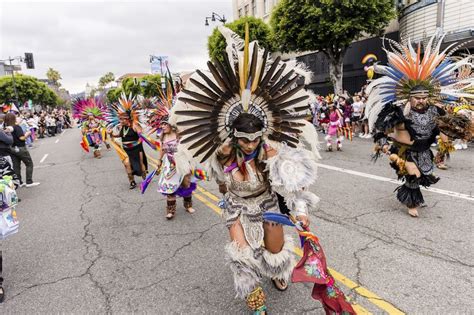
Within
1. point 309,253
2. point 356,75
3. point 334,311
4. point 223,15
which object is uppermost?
point 223,15

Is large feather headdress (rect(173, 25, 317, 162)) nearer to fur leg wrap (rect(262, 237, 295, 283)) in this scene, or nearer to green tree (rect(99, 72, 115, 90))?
fur leg wrap (rect(262, 237, 295, 283))

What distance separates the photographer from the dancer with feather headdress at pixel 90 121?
40.0 feet

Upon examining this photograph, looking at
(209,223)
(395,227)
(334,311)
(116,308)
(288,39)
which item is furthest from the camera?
(288,39)

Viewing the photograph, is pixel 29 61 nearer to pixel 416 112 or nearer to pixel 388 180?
pixel 388 180

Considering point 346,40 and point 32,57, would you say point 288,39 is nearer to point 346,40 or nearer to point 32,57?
point 346,40

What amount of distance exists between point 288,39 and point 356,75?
19.0ft

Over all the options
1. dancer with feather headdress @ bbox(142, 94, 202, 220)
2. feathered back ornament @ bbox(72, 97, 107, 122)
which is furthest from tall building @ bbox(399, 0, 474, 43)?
feathered back ornament @ bbox(72, 97, 107, 122)

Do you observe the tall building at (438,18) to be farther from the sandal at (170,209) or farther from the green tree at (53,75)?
the green tree at (53,75)

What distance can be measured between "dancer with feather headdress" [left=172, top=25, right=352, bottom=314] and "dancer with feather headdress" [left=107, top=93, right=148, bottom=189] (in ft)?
16.3

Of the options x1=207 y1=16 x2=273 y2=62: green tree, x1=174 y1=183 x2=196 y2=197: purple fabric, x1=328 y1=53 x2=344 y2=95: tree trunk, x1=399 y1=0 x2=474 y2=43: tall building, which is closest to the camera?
x1=174 y1=183 x2=196 y2=197: purple fabric

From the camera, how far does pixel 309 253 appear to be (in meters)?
2.36

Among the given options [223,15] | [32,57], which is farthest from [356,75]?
[32,57]

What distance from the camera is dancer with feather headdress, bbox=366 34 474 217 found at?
4.55 metres

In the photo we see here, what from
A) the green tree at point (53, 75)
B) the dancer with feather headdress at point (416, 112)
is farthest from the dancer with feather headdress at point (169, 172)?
the green tree at point (53, 75)
